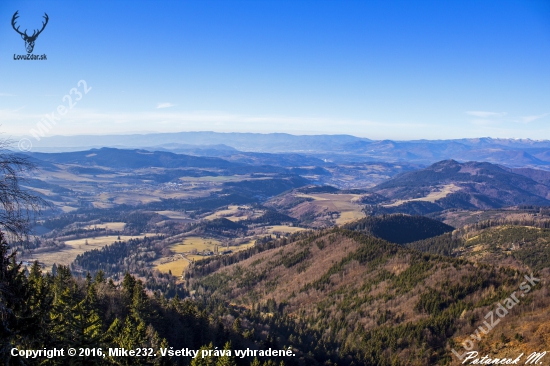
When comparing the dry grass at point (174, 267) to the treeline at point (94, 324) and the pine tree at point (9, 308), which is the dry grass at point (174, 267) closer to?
the treeline at point (94, 324)

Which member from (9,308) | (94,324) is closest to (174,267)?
(94,324)

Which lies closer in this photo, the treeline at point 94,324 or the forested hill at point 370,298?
the treeline at point 94,324

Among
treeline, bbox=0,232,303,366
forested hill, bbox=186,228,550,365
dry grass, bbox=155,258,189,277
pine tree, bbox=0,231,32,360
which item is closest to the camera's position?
pine tree, bbox=0,231,32,360

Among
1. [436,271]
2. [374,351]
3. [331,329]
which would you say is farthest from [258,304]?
[436,271]

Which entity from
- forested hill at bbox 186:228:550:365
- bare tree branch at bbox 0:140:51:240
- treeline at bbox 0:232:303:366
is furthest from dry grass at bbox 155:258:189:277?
bare tree branch at bbox 0:140:51:240

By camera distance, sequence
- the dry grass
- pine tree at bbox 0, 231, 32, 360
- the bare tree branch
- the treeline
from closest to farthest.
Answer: the bare tree branch, pine tree at bbox 0, 231, 32, 360, the treeline, the dry grass

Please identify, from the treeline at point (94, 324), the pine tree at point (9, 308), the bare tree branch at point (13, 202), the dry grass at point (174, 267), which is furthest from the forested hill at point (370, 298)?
the bare tree branch at point (13, 202)

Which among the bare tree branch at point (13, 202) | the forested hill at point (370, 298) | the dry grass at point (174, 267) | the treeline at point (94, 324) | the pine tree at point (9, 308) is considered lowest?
the dry grass at point (174, 267)

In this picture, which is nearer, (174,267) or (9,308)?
(9,308)

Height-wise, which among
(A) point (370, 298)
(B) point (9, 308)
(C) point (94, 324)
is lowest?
(A) point (370, 298)

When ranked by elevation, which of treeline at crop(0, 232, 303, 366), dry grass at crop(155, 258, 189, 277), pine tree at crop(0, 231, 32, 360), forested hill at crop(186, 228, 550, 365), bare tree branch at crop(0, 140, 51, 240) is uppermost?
bare tree branch at crop(0, 140, 51, 240)

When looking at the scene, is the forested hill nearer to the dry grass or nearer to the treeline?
the dry grass

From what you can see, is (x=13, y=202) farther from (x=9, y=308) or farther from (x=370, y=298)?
(x=370, y=298)

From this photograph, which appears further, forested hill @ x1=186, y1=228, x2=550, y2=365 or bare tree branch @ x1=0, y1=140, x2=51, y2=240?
forested hill @ x1=186, y1=228, x2=550, y2=365
